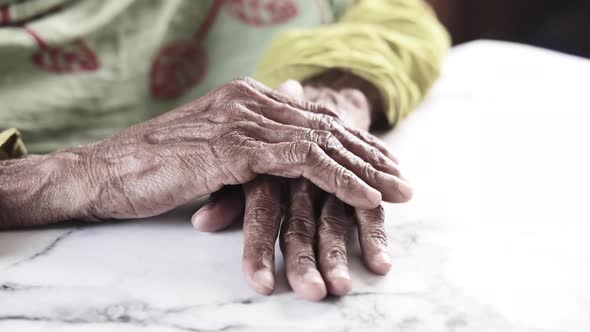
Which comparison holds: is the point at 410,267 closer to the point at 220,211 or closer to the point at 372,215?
the point at 372,215

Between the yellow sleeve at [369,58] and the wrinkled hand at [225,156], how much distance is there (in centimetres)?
32

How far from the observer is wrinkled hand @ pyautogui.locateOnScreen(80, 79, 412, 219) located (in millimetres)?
695

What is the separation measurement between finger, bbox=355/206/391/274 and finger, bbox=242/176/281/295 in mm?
103

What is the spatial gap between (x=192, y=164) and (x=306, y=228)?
16 centimetres

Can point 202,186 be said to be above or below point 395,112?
above

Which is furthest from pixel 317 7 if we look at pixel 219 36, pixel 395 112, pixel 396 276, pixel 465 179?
pixel 396 276

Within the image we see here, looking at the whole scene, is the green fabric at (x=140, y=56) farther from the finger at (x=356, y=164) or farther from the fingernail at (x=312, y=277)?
the fingernail at (x=312, y=277)

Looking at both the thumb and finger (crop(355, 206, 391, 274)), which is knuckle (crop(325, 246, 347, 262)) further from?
the thumb

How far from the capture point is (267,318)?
0.57 metres

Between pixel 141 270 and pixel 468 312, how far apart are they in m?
0.36

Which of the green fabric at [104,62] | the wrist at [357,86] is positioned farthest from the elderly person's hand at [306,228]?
the green fabric at [104,62]

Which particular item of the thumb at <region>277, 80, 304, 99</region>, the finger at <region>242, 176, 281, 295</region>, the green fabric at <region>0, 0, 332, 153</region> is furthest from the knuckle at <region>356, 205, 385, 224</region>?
the green fabric at <region>0, 0, 332, 153</region>

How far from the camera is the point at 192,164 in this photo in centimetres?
72

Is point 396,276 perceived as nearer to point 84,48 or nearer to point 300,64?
point 300,64
